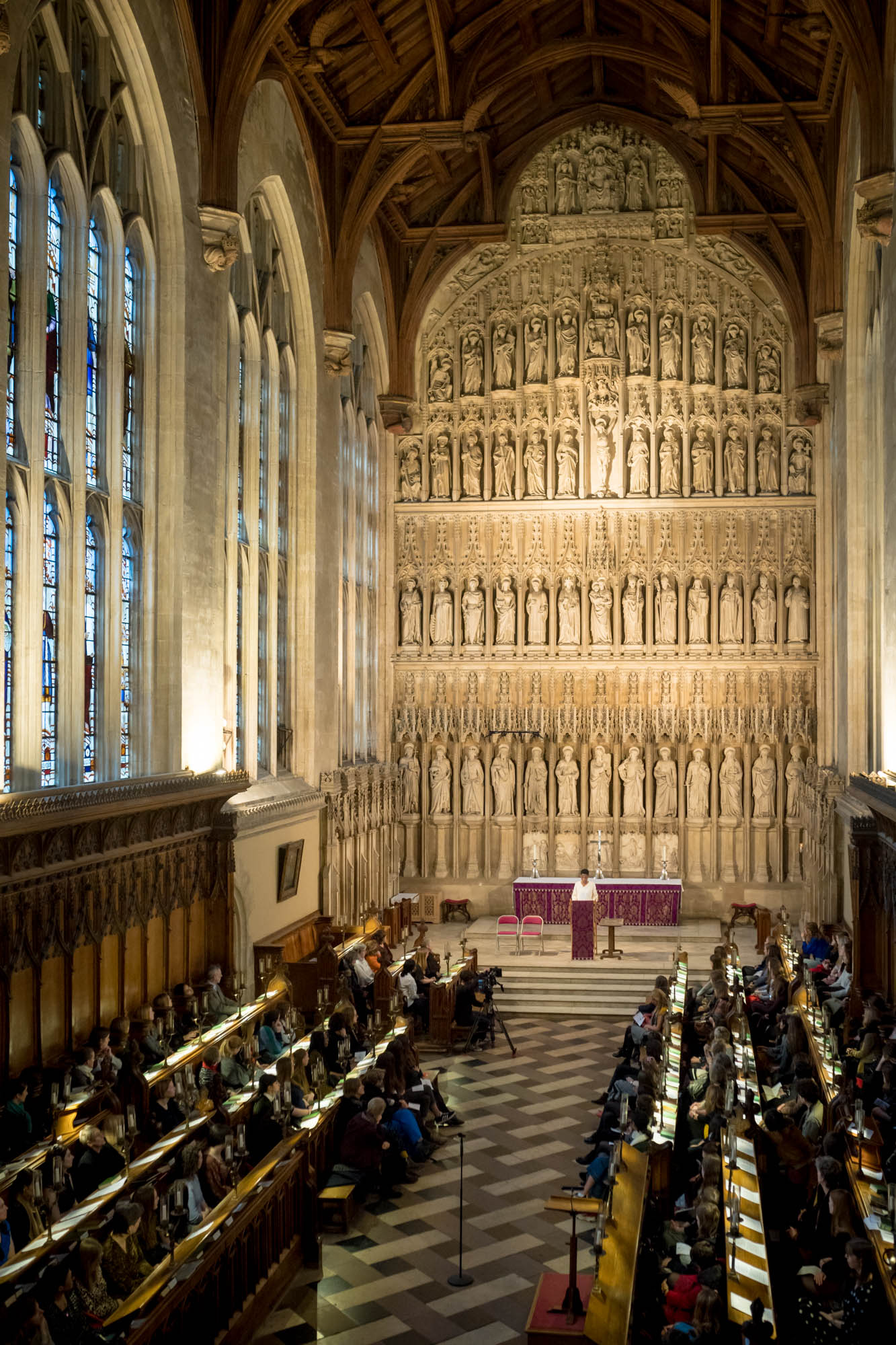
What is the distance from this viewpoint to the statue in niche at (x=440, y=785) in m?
25.8

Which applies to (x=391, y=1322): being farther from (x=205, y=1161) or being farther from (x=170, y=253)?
(x=170, y=253)

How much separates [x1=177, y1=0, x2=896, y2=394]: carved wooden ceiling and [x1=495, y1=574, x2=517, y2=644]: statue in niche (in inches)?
178

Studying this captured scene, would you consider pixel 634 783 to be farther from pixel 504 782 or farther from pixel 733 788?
pixel 504 782

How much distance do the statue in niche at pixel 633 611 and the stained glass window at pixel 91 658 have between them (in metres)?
13.8

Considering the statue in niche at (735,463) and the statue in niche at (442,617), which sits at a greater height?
A: the statue in niche at (735,463)

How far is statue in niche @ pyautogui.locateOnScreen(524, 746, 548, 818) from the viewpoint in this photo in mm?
25516

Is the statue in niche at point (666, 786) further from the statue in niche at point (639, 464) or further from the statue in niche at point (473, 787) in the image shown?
the statue in niche at point (639, 464)

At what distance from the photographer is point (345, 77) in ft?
66.1

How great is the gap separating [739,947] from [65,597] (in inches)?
567

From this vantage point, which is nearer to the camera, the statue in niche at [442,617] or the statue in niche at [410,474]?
the statue in niche at [442,617]

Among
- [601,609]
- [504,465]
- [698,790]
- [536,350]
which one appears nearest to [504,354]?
[536,350]

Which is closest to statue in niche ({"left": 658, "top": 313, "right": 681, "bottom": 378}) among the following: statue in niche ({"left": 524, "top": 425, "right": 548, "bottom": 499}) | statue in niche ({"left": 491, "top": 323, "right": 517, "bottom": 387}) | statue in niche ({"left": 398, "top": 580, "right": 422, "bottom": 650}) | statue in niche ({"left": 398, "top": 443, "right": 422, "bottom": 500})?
statue in niche ({"left": 524, "top": 425, "right": 548, "bottom": 499})

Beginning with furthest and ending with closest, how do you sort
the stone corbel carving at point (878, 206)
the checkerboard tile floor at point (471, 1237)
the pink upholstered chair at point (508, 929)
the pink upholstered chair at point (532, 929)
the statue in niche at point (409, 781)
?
the statue in niche at point (409, 781) < the pink upholstered chair at point (532, 929) < the pink upholstered chair at point (508, 929) < the stone corbel carving at point (878, 206) < the checkerboard tile floor at point (471, 1237)

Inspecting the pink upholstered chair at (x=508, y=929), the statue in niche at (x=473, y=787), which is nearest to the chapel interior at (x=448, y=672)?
the pink upholstered chair at (x=508, y=929)
